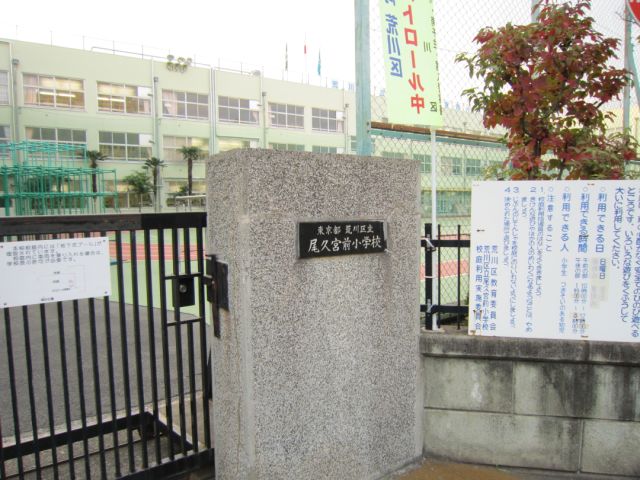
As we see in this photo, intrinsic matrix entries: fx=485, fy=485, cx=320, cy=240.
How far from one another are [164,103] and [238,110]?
619cm

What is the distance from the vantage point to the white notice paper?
2.46 meters

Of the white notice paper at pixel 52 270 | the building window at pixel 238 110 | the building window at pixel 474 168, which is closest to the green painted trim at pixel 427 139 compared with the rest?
the building window at pixel 474 168

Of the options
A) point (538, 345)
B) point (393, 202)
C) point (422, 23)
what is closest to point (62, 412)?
point (393, 202)

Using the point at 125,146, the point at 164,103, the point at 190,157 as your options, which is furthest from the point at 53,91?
the point at 190,157

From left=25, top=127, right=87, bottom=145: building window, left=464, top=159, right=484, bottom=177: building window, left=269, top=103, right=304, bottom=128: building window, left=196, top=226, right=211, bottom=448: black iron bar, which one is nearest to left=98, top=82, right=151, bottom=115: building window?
left=25, top=127, right=87, bottom=145: building window

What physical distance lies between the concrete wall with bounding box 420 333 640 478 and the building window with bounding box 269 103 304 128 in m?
41.9

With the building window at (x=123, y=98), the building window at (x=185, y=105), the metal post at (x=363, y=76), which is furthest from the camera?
the building window at (x=185, y=105)

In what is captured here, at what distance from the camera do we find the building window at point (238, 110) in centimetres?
4119

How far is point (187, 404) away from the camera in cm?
412

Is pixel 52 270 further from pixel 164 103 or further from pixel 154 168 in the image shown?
pixel 164 103

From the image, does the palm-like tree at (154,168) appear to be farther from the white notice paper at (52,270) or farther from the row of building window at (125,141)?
the white notice paper at (52,270)

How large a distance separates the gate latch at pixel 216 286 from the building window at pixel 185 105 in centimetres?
3925

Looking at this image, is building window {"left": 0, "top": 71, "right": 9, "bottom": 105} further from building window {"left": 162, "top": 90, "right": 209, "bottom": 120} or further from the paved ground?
the paved ground

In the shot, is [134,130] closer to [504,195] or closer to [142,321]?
[142,321]
